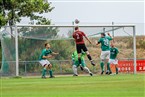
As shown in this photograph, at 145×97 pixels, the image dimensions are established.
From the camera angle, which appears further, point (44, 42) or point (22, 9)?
point (22, 9)

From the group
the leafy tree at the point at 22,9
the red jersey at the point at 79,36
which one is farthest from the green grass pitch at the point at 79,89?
the leafy tree at the point at 22,9

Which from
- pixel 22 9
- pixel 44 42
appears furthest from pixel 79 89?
pixel 22 9

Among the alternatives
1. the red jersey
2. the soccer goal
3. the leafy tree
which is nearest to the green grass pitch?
the red jersey

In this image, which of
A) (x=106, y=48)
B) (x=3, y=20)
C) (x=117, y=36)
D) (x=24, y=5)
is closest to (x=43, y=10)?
(x=24, y=5)

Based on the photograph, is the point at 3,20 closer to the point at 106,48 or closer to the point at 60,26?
the point at 60,26

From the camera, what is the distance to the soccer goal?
28.8 meters

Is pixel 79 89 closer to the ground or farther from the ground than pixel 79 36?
closer to the ground

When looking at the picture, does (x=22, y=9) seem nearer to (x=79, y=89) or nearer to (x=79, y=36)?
(x=79, y=36)

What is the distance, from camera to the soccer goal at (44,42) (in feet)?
94.5

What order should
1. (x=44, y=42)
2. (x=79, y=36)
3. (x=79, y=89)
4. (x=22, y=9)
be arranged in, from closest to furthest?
(x=79, y=89) → (x=79, y=36) → (x=44, y=42) → (x=22, y=9)

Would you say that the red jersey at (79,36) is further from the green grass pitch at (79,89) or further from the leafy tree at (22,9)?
the leafy tree at (22,9)

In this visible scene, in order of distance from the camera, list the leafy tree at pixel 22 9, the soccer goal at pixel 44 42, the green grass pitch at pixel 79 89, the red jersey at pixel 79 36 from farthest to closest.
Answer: the leafy tree at pixel 22 9 → the soccer goal at pixel 44 42 → the red jersey at pixel 79 36 → the green grass pitch at pixel 79 89

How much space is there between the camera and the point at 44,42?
A: 30531 millimetres

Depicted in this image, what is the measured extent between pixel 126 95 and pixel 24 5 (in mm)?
29585
